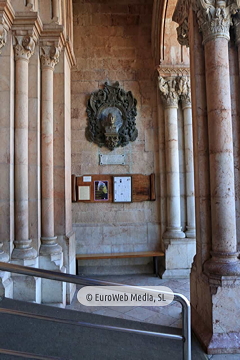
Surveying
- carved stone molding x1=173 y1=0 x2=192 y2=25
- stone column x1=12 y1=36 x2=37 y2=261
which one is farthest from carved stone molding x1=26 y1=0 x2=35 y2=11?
carved stone molding x1=173 y1=0 x2=192 y2=25

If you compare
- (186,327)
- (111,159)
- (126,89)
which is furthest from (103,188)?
(186,327)

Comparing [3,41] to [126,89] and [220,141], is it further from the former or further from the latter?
[220,141]

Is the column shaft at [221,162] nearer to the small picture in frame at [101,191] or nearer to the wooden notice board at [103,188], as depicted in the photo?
the wooden notice board at [103,188]

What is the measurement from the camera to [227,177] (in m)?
2.48

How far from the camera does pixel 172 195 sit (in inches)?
187

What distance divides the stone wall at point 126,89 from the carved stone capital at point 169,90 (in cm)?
28

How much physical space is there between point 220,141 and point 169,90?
2.63 meters

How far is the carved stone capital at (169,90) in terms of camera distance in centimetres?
483

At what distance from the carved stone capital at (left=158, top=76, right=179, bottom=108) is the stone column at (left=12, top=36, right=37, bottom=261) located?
234cm

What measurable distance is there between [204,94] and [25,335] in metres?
2.65

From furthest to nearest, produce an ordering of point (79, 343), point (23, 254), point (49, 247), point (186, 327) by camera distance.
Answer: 1. point (49, 247)
2. point (23, 254)
3. point (79, 343)
4. point (186, 327)

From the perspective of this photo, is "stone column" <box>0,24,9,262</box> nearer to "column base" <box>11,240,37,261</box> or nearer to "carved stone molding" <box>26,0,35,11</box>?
"column base" <box>11,240,37,261</box>

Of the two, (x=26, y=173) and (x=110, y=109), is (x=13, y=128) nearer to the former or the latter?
(x=26, y=173)

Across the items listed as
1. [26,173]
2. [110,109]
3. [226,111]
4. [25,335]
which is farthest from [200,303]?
[110,109]
